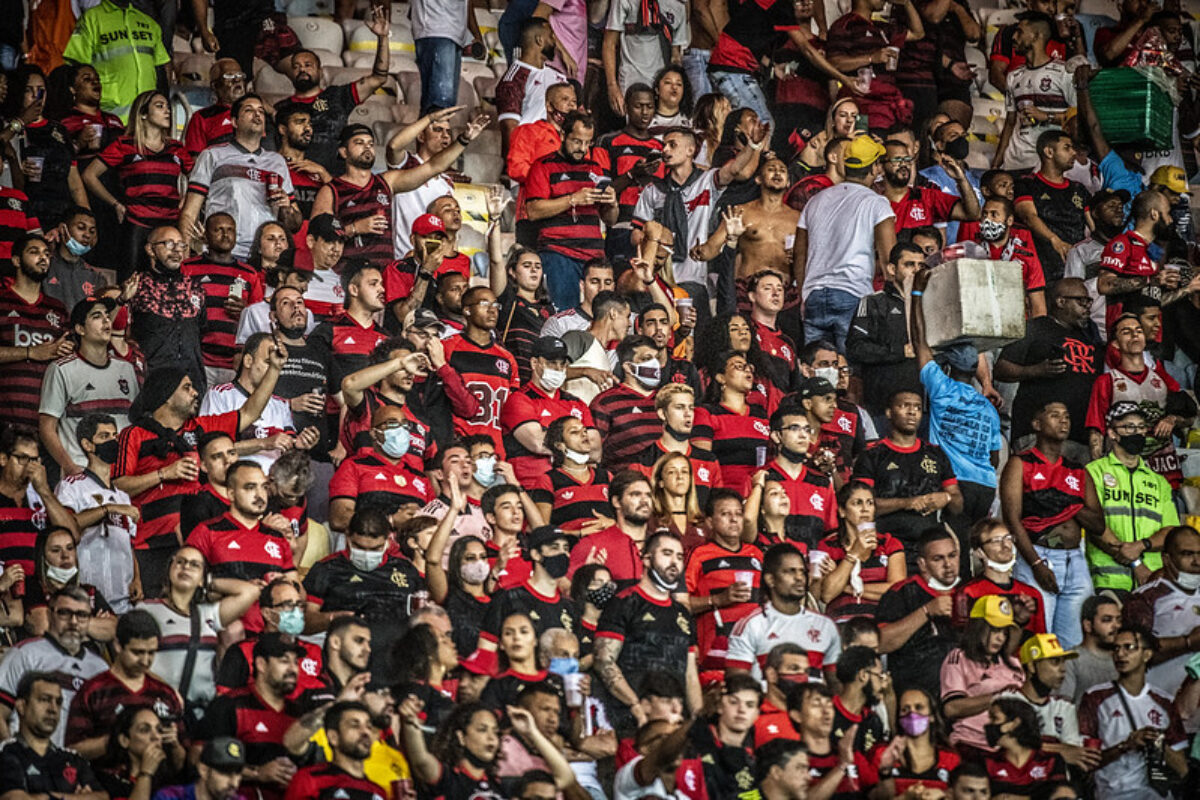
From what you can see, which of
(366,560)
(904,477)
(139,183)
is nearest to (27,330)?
(139,183)

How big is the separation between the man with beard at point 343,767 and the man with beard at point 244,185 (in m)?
3.41

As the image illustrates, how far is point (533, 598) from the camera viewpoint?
37.4ft

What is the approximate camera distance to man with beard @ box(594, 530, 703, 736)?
1121 centimetres

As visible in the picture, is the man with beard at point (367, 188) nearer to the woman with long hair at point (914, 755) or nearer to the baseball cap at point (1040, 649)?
the woman with long hair at point (914, 755)

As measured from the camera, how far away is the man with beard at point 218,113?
13.6m

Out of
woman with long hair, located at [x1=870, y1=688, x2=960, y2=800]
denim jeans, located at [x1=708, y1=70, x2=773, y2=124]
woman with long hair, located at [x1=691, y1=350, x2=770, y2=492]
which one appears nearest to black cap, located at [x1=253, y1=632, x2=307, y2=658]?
woman with long hair, located at [x1=691, y1=350, x2=770, y2=492]

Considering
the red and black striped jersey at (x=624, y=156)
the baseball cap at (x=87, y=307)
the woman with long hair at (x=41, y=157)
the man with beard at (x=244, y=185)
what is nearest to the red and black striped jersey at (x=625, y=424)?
the red and black striped jersey at (x=624, y=156)

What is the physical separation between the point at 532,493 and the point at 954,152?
13.3 feet

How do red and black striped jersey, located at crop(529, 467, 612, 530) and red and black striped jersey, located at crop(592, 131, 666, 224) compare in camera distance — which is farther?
red and black striped jersey, located at crop(592, 131, 666, 224)

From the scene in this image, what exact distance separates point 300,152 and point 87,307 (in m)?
1.86

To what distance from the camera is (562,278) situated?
13484 millimetres

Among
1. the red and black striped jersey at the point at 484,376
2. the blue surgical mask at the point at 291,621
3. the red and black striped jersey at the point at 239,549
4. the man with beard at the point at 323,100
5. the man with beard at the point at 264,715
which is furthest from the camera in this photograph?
the man with beard at the point at 323,100

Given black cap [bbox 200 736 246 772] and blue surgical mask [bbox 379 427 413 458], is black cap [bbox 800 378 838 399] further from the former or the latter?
black cap [bbox 200 736 246 772]

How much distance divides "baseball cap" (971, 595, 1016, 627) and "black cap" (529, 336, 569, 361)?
250 cm
